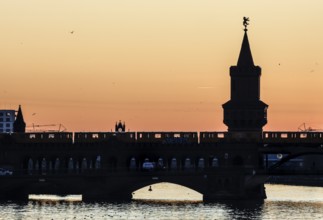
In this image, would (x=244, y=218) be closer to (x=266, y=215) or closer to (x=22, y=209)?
(x=266, y=215)

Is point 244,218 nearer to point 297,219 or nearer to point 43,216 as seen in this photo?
point 297,219

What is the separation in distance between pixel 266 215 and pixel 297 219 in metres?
6.93

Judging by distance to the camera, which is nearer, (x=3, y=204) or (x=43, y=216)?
(x=43, y=216)

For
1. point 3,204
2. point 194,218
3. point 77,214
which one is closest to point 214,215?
point 194,218

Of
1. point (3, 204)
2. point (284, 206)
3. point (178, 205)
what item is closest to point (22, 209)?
point (3, 204)

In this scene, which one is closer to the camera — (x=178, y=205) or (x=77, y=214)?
(x=77, y=214)

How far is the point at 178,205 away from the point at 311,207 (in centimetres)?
1786

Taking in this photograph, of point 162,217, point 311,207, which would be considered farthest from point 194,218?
point 311,207

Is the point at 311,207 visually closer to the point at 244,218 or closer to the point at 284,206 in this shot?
the point at 284,206

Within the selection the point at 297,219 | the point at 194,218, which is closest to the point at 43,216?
the point at 194,218

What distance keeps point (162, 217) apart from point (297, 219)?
1605 centimetres

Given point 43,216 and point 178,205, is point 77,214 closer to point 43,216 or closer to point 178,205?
point 43,216

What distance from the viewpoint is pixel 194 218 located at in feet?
575

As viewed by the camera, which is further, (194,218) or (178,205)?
(178,205)
